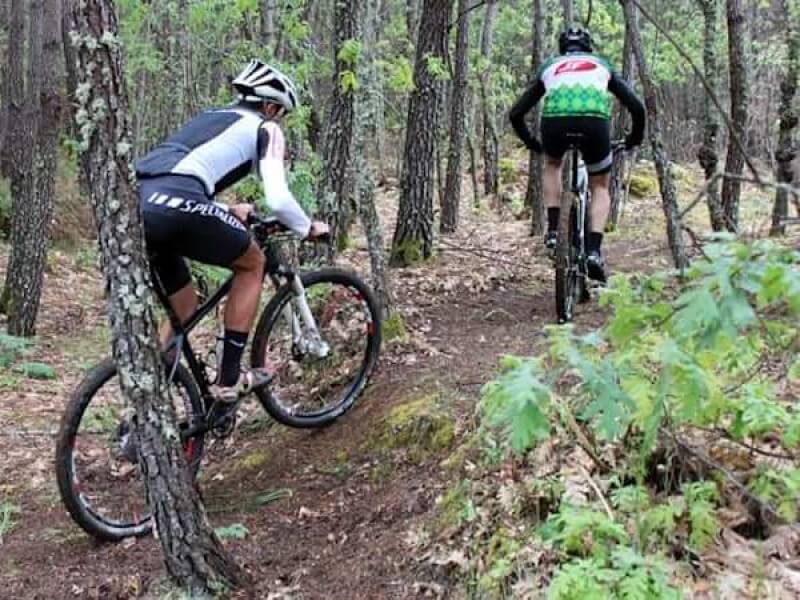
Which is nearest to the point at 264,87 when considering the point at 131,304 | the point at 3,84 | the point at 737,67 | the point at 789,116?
the point at 131,304

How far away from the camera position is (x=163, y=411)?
12.0 ft

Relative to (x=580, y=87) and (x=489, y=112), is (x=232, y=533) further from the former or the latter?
(x=489, y=112)

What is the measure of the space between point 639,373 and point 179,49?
12555 millimetres

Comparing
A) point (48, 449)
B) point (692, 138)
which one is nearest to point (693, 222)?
point (48, 449)

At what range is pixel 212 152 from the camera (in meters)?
4.52

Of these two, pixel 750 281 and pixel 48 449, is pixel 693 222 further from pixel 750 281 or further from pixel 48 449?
pixel 750 281

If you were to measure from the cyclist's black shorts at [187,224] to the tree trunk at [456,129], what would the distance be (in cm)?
925

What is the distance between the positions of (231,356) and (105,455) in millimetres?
996

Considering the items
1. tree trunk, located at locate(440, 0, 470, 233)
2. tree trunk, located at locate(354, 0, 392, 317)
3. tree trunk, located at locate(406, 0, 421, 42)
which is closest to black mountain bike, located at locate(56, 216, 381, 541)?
tree trunk, located at locate(354, 0, 392, 317)

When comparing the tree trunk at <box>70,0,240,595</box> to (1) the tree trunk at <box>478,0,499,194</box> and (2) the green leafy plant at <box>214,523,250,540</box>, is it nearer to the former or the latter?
(2) the green leafy plant at <box>214,523,250,540</box>

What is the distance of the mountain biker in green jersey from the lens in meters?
6.23

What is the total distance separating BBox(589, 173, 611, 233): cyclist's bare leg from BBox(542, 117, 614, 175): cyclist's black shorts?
0.06m

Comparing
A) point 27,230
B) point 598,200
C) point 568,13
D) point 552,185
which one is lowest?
point 27,230

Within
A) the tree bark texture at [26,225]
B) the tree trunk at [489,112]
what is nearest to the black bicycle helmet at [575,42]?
the tree bark texture at [26,225]
